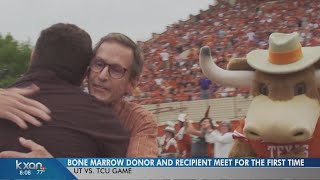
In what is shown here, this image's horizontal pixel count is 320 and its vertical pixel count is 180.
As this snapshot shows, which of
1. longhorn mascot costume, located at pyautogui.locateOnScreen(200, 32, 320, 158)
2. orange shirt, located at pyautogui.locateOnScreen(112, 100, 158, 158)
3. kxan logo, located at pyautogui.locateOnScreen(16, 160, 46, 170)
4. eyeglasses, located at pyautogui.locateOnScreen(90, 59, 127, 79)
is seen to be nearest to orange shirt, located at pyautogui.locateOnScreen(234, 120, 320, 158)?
longhorn mascot costume, located at pyautogui.locateOnScreen(200, 32, 320, 158)

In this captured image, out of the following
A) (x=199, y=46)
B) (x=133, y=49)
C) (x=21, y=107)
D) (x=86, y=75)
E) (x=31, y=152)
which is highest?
(x=199, y=46)

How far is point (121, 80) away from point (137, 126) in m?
0.14

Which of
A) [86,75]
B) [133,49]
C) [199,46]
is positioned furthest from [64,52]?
[199,46]

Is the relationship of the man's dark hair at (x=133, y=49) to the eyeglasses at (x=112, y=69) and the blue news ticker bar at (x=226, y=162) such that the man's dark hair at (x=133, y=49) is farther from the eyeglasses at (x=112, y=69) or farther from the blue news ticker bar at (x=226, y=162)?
the blue news ticker bar at (x=226, y=162)

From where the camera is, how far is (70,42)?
1519mm

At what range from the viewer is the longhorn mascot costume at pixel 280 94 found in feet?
6.31

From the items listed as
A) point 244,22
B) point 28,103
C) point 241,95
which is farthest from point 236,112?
point 244,22

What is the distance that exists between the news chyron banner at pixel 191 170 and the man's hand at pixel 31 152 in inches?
10.2

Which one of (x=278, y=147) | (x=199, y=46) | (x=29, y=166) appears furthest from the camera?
(x=199, y=46)

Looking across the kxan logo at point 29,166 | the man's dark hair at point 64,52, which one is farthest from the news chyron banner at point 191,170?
the man's dark hair at point 64,52

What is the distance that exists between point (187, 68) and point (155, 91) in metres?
Result: 0.23

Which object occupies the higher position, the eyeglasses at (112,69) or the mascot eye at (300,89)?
the mascot eye at (300,89)

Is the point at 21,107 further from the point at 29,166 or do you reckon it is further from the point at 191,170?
the point at 191,170

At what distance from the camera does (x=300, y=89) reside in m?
2.01
